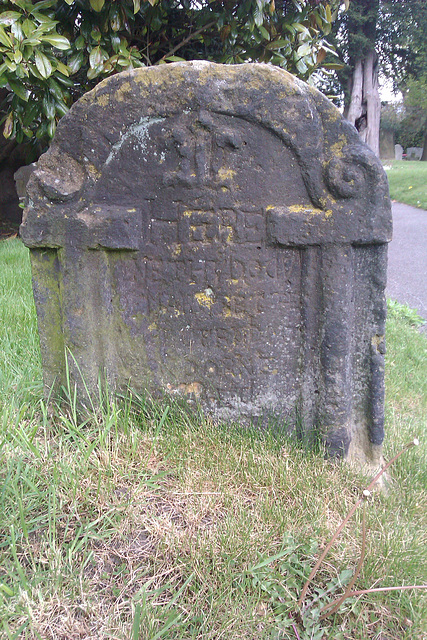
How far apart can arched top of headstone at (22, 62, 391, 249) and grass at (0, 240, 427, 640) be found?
794 millimetres

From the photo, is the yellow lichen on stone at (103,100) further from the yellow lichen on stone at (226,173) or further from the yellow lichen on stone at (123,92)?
the yellow lichen on stone at (226,173)

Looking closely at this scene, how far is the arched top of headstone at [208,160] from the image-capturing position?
5.82 ft

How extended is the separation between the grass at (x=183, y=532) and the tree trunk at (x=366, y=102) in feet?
23.4

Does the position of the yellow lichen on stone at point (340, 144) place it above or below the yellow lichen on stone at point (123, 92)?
below

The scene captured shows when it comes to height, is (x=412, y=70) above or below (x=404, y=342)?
above

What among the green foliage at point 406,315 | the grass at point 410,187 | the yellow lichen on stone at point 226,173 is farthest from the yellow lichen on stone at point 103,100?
the grass at point 410,187

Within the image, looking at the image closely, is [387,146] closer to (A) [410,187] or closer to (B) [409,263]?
(A) [410,187]

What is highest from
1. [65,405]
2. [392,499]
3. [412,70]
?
[412,70]

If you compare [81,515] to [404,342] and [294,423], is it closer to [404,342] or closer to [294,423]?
[294,423]

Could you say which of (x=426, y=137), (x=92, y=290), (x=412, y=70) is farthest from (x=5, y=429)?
(x=426, y=137)

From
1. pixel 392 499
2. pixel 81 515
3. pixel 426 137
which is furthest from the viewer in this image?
pixel 426 137

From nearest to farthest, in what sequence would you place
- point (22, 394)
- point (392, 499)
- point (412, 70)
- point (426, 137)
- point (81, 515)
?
1. point (81, 515)
2. point (392, 499)
3. point (22, 394)
4. point (412, 70)
5. point (426, 137)

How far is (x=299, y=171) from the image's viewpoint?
183 cm

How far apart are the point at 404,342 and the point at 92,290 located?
267cm
